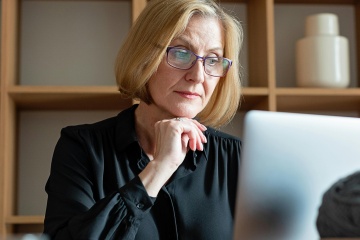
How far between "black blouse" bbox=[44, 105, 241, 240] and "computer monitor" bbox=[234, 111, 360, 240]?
15.5 inches

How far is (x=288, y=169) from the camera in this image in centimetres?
107

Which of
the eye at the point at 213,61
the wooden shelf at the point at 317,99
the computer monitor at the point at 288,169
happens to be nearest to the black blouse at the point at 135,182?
the eye at the point at 213,61

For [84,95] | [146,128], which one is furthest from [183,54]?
[84,95]

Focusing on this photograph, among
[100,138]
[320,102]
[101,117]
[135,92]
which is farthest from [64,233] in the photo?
[320,102]

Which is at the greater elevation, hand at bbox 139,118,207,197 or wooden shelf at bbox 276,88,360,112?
wooden shelf at bbox 276,88,360,112

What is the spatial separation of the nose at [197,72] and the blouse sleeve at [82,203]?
332 millimetres

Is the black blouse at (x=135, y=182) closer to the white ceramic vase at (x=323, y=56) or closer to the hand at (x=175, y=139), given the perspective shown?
the hand at (x=175, y=139)

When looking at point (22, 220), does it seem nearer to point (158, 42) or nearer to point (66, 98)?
point (66, 98)

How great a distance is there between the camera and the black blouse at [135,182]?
1527mm

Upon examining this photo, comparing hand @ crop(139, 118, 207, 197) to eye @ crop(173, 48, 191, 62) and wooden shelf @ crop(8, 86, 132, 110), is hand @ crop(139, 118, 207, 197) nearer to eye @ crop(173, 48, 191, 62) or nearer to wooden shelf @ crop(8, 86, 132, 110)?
eye @ crop(173, 48, 191, 62)

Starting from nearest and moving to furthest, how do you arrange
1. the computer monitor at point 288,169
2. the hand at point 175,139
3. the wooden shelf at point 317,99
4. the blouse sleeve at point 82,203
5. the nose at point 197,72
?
the computer monitor at point 288,169, the blouse sleeve at point 82,203, the hand at point 175,139, the nose at point 197,72, the wooden shelf at point 317,99

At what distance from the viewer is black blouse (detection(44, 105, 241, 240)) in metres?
1.53

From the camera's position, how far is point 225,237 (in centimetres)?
160

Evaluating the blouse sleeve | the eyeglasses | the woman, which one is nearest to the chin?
the woman
